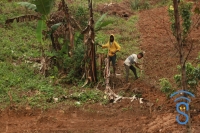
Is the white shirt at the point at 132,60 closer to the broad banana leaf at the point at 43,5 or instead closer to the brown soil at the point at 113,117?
the brown soil at the point at 113,117

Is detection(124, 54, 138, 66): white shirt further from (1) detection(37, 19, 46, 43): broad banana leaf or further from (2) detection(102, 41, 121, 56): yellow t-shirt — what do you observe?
(1) detection(37, 19, 46, 43): broad banana leaf

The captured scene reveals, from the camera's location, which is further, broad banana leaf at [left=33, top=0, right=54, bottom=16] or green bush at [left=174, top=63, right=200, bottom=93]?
broad banana leaf at [left=33, top=0, right=54, bottom=16]

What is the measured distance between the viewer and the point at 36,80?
895cm

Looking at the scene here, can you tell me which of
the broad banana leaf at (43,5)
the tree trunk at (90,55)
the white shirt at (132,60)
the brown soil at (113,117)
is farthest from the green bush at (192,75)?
the broad banana leaf at (43,5)

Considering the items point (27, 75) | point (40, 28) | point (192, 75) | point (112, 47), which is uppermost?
point (40, 28)

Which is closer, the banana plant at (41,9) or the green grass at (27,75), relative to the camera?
the green grass at (27,75)

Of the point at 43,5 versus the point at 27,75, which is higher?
the point at 43,5

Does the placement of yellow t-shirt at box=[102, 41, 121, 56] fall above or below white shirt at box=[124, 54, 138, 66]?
above

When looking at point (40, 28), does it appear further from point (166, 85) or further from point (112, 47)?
point (166, 85)

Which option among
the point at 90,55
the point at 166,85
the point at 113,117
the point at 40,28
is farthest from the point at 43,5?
the point at 166,85

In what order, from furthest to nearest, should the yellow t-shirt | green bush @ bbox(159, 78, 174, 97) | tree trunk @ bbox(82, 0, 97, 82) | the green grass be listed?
the yellow t-shirt < tree trunk @ bbox(82, 0, 97, 82) < the green grass < green bush @ bbox(159, 78, 174, 97)

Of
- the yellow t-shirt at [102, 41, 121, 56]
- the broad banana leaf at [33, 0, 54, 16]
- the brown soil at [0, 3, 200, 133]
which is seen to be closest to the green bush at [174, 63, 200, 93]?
the brown soil at [0, 3, 200, 133]

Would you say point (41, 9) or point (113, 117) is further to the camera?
point (41, 9)

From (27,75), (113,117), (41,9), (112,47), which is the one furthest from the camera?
(27,75)
